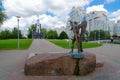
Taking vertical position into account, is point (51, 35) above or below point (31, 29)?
below

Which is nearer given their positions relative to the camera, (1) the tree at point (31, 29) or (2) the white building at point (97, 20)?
(2) the white building at point (97, 20)

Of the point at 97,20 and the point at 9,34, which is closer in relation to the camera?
the point at 97,20

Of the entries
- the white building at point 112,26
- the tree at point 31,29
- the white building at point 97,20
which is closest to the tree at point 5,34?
the tree at point 31,29

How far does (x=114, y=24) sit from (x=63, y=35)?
33190 millimetres

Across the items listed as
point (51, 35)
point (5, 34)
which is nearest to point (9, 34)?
point (5, 34)

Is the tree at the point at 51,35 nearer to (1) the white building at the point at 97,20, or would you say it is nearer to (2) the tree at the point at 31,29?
(2) the tree at the point at 31,29

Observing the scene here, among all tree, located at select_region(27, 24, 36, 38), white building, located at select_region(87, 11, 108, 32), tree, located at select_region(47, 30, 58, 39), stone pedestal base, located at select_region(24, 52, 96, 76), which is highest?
white building, located at select_region(87, 11, 108, 32)

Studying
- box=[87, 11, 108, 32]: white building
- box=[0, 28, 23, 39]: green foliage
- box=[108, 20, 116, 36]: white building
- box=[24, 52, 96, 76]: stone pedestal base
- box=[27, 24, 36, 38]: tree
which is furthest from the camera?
box=[108, 20, 116, 36]: white building

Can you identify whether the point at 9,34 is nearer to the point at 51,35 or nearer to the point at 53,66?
the point at 51,35

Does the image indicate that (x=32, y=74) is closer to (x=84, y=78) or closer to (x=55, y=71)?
(x=55, y=71)

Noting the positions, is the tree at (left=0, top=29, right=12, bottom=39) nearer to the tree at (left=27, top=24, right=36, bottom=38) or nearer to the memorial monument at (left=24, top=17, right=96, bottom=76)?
the tree at (left=27, top=24, right=36, bottom=38)

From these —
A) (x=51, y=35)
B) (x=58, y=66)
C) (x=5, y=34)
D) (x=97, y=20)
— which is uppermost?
(x=97, y=20)

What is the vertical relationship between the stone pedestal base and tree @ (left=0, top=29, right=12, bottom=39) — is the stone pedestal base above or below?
below

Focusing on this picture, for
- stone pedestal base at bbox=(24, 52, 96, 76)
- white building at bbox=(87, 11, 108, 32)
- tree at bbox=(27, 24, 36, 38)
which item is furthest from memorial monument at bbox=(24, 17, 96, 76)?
tree at bbox=(27, 24, 36, 38)
